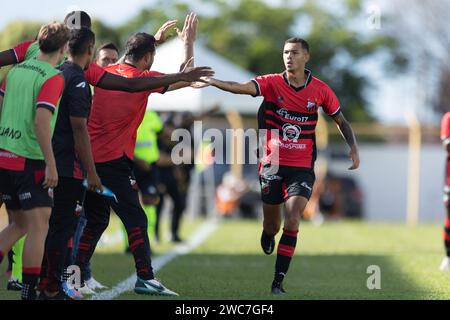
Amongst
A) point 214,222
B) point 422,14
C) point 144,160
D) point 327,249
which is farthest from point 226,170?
point 422,14

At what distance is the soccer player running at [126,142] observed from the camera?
345 inches

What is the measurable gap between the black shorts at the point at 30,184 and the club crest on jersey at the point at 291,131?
2.75m

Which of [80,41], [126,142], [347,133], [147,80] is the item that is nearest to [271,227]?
[347,133]

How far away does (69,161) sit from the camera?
26.3ft

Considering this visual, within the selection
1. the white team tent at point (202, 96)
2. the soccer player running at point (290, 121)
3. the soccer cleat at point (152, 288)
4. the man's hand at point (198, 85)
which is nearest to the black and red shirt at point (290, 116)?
the soccer player running at point (290, 121)

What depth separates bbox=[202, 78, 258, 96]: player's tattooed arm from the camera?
8867mm

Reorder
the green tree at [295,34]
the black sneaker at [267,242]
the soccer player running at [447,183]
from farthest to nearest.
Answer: the green tree at [295,34]
the soccer player running at [447,183]
the black sneaker at [267,242]

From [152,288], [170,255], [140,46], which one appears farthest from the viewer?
[170,255]

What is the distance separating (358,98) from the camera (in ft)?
164

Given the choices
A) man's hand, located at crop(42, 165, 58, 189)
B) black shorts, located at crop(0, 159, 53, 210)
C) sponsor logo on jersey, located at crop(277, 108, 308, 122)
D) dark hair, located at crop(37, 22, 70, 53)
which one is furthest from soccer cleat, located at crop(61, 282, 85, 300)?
sponsor logo on jersey, located at crop(277, 108, 308, 122)

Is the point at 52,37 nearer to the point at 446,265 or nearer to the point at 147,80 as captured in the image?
the point at 147,80

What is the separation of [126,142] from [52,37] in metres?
1.74

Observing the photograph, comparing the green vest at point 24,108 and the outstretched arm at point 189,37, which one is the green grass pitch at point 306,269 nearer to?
the green vest at point 24,108

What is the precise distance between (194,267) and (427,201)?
73.3 feet
